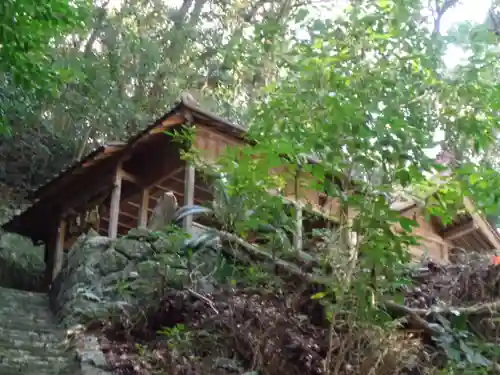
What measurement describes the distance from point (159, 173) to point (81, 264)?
3.41 meters

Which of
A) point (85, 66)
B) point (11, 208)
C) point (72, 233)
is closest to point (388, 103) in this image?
point (72, 233)

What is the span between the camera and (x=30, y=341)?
732 centimetres

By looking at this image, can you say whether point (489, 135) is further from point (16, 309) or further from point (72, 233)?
point (72, 233)

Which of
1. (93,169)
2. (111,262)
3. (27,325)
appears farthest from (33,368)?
(93,169)

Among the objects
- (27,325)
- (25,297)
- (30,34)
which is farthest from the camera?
(25,297)

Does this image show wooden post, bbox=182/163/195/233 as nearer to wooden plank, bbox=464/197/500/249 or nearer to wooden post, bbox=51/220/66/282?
wooden post, bbox=51/220/66/282

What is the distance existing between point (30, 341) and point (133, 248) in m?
1.92

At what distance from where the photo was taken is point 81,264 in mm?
8617

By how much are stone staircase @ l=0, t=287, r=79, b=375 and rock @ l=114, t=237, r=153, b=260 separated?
1.31m

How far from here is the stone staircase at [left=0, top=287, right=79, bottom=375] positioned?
6461 millimetres

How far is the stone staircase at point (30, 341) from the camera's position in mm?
6461

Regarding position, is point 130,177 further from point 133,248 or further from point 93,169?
point 133,248

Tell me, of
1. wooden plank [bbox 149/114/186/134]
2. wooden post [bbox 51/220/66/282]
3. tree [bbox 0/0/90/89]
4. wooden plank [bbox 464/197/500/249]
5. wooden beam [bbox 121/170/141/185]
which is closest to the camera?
tree [bbox 0/0/90/89]

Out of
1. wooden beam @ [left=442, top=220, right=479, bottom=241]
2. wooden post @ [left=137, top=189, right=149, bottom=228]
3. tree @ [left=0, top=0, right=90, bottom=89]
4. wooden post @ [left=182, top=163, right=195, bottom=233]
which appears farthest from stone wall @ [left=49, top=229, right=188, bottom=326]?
wooden beam @ [left=442, top=220, right=479, bottom=241]
